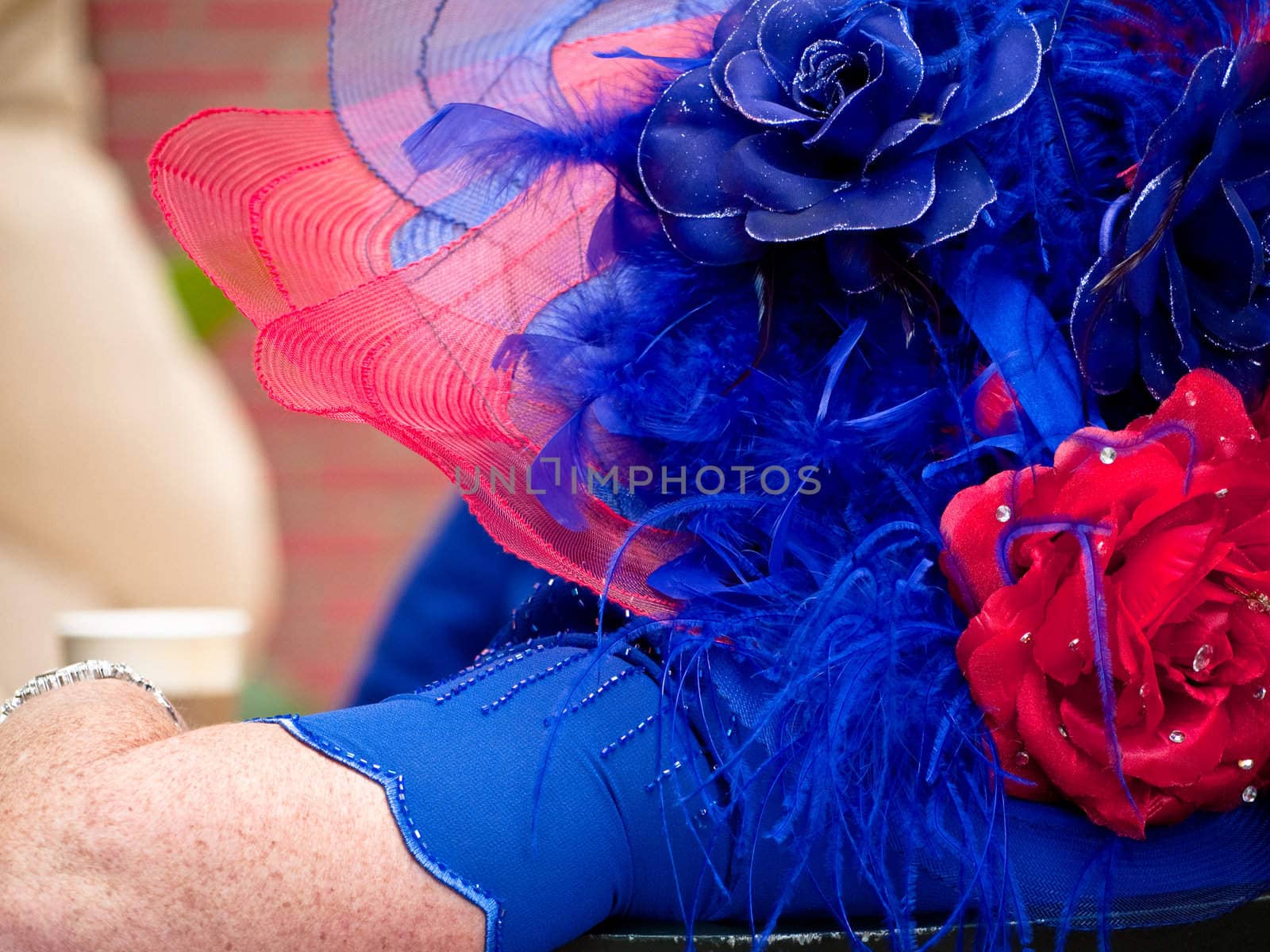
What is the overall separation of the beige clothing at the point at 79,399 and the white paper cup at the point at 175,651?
409mm

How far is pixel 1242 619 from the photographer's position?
58 centimetres

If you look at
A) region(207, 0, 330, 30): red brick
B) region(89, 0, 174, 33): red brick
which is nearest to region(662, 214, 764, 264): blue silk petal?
region(207, 0, 330, 30): red brick

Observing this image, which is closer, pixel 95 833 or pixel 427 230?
pixel 95 833

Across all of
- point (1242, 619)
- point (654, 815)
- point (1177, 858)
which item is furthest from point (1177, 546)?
point (654, 815)

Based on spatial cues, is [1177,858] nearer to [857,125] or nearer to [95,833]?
[857,125]

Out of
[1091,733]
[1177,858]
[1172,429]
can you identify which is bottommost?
[1177,858]

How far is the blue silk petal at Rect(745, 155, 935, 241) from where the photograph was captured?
57 cm

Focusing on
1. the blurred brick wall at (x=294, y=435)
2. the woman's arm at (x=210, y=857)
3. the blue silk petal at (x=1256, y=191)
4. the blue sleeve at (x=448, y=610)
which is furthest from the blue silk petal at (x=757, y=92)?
the blurred brick wall at (x=294, y=435)

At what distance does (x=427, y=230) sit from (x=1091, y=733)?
17.7 inches

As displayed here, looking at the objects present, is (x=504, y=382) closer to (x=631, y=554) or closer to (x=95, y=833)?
(x=631, y=554)

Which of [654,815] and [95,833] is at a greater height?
[95,833]

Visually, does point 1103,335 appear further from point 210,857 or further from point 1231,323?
point 210,857

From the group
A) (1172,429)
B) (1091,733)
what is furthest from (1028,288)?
(1091,733)

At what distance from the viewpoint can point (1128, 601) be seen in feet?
1.85
